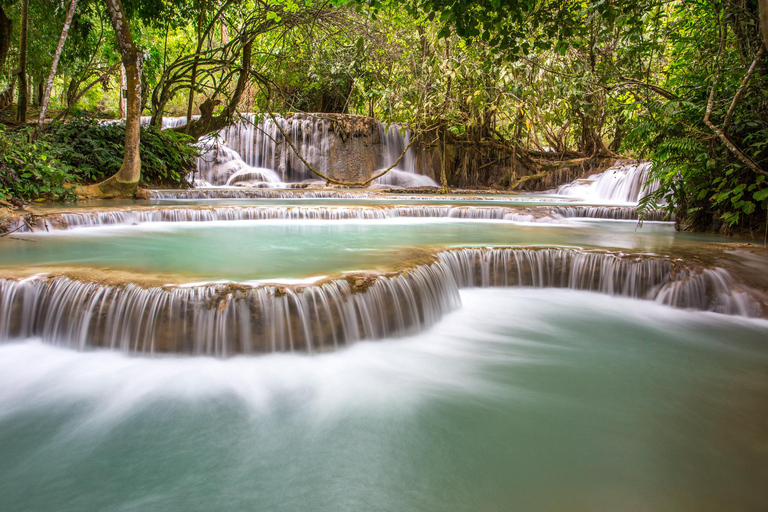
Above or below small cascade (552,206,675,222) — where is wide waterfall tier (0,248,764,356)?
below

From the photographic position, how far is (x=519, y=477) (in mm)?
2188

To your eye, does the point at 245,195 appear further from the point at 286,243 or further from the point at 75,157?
the point at 286,243

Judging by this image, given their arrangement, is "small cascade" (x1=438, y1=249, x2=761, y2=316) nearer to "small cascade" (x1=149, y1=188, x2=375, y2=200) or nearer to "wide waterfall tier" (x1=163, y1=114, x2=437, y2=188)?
"small cascade" (x1=149, y1=188, x2=375, y2=200)

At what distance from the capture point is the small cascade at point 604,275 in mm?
4570

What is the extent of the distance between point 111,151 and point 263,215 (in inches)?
199

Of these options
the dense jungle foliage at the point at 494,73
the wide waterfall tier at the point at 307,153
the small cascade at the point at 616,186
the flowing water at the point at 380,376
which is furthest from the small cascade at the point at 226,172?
the flowing water at the point at 380,376

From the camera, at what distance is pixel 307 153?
1697 cm

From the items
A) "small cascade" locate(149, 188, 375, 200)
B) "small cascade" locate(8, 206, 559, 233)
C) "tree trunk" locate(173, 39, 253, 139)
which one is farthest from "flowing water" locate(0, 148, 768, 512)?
"tree trunk" locate(173, 39, 253, 139)

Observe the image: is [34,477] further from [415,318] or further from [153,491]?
[415,318]

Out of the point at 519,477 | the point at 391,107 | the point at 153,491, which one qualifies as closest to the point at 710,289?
the point at 519,477

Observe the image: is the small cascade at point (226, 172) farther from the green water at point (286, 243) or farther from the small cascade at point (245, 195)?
the green water at point (286, 243)

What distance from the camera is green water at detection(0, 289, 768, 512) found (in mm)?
2078

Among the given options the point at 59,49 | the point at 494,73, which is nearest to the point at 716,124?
the point at 494,73

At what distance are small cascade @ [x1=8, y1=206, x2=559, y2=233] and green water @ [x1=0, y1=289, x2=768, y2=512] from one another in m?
3.83
